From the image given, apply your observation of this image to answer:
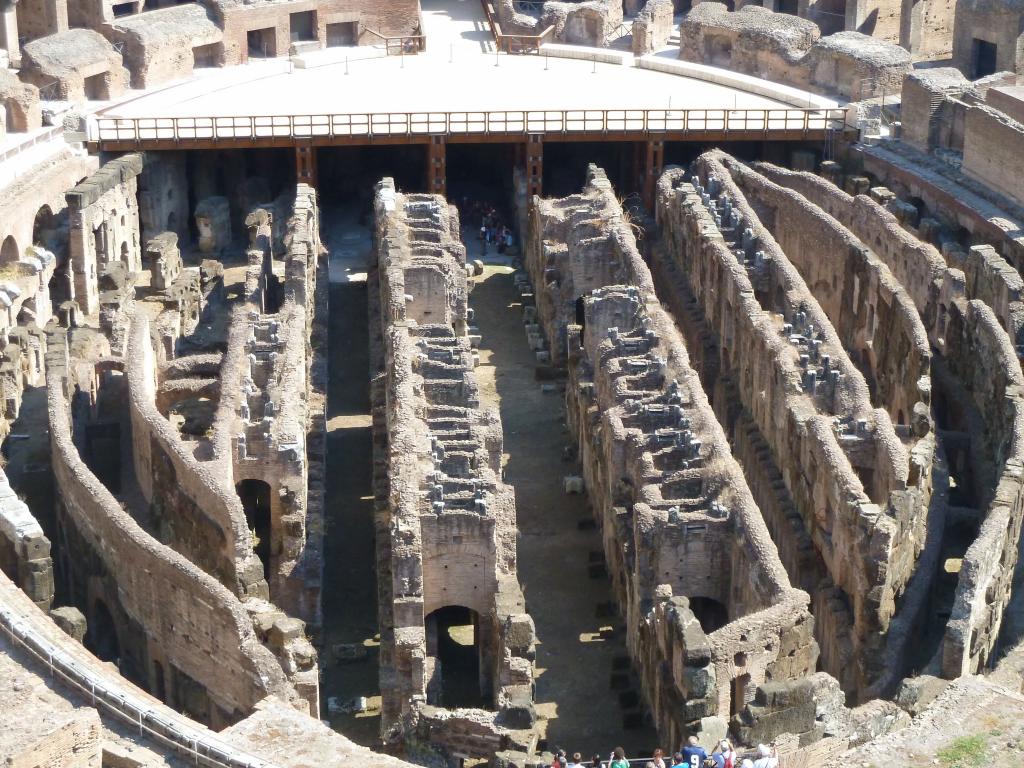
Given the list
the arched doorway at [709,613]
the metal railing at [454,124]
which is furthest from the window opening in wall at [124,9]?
the arched doorway at [709,613]

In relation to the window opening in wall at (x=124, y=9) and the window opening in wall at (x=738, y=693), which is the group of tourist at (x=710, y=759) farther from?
the window opening in wall at (x=124, y=9)

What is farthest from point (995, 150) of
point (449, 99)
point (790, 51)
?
point (449, 99)

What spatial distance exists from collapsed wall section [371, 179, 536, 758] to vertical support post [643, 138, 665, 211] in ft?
58.7

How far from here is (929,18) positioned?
6919 centimetres

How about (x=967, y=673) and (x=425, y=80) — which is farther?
(x=425, y=80)

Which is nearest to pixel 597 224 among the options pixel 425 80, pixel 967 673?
pixel 425 80

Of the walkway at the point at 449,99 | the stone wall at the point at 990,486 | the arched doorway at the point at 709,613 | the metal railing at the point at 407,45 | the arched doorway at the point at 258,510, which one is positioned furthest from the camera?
the metal railing at the point at 407,45

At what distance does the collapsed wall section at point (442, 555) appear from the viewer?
34156mm

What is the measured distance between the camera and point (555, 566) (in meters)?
43.5

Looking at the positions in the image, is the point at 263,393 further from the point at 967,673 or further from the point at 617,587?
the point at 967,673

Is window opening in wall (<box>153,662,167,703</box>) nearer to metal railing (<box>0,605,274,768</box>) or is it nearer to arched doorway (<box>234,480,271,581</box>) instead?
metal railing (<box>0,605,274,768</box>)

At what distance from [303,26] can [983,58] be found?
76.2 feet

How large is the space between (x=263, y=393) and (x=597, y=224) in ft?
48.7

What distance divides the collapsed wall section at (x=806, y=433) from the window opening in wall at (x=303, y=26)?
21.2m
